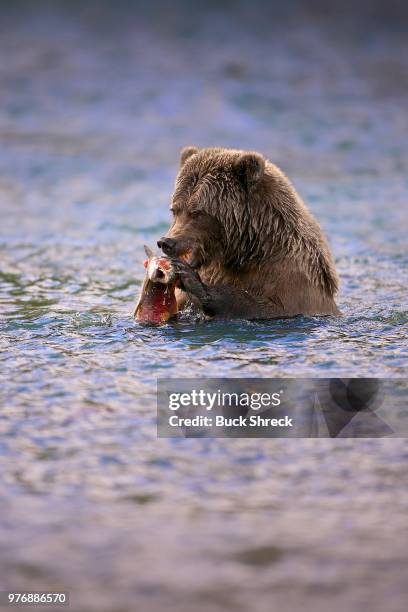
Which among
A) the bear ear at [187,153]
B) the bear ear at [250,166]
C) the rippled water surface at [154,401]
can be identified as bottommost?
the rippled water surface at [154,401]

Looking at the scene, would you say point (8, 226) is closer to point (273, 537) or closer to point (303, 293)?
point (303, 293)

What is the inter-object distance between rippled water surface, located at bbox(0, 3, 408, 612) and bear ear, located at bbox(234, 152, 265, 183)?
3.46ft

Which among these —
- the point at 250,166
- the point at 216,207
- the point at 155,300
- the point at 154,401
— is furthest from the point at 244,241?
the point at 154,401

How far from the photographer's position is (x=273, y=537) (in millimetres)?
4309

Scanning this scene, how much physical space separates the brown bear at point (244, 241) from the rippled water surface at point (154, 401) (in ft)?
0.65

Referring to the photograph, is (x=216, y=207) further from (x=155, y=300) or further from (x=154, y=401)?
(x=154, y=401)

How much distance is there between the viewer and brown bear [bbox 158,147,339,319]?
719cm

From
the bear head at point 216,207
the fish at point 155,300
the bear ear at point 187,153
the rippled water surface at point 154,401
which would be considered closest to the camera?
the rippled water surface at point 154,401

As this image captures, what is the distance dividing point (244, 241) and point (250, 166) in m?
0.56

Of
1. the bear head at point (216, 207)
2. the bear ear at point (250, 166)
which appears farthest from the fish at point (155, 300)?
the bear ear at point (250, 166)

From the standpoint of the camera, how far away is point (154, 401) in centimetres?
586

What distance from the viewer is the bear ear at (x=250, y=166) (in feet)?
23.7

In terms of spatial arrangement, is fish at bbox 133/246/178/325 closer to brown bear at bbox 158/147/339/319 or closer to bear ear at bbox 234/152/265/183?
brown bear at bbox 158/147/339/319

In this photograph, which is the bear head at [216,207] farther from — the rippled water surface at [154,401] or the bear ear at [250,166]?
the rippled water surface at [154,401]
